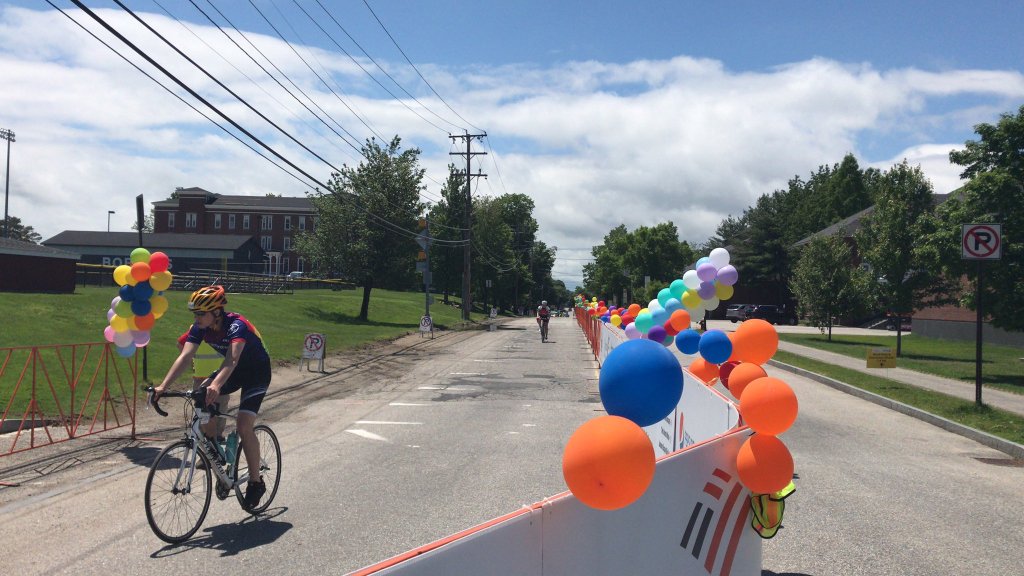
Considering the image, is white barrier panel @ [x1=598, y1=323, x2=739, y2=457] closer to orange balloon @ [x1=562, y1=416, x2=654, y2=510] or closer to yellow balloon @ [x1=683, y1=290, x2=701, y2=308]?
orange balloon @ [x1=562, y1=416, x2=654, y2=510]

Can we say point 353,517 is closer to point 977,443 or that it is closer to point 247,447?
point 247,447

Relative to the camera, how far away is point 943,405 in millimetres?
14438

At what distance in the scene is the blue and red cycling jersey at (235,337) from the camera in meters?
6.33

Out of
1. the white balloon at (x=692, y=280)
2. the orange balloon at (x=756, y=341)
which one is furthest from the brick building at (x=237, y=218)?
the orange balloon at (x=756, y=341)

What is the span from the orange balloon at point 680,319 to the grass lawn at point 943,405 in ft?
16.6

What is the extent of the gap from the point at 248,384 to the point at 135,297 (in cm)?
490

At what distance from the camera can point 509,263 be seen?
88375 mm

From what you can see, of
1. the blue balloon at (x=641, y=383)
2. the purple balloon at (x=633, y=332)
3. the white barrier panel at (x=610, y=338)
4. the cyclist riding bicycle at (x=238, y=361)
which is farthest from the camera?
the white barrier panel at (x=610, y=338)

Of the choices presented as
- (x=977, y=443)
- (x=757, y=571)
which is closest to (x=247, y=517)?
(x=757, y=571)

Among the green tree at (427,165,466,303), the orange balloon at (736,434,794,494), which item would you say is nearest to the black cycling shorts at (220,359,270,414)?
the orange balloon at (736,434,794,494)

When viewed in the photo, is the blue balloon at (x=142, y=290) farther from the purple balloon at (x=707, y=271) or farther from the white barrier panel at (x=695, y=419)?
the purple balloon at (x=707, y=271)

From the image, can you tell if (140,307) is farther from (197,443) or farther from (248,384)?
(197,443)

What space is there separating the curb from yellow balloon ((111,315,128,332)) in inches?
503

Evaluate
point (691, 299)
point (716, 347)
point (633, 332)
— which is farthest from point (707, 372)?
point (633, 332)
